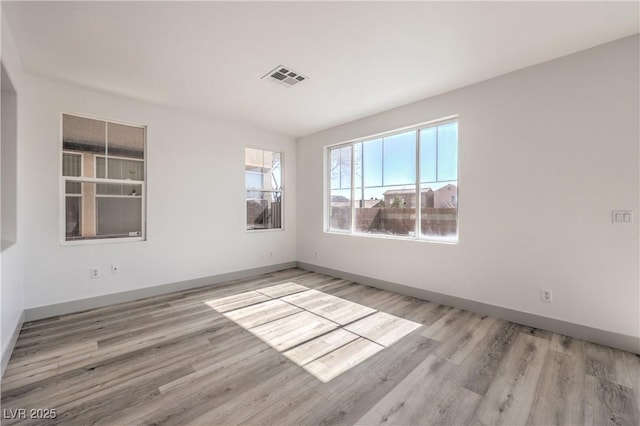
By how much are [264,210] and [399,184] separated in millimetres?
2619

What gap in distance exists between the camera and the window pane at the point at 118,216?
142 inches

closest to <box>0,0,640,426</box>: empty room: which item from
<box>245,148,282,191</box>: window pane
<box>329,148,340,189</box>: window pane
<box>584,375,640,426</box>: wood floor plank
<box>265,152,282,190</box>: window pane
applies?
<box>584,375,640,426</box>: wood floor plank

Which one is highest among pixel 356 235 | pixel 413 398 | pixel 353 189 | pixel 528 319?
pixel 353 189

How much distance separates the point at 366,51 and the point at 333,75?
0.55 meters

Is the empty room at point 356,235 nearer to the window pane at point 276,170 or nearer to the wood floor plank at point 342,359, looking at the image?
the wood floor plank at point 342,359

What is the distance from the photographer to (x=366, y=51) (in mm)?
2643

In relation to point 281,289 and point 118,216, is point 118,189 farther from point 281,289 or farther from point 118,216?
point 281,289

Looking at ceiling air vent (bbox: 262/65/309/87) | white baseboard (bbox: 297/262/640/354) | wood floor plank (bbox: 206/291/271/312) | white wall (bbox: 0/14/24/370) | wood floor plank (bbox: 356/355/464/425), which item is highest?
ceiling air vent (bbox: 262/65/309/87)

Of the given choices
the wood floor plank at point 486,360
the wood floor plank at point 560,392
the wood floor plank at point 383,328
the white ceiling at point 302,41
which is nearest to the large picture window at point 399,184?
the white ceiling at point 302,41

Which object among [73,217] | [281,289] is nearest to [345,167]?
[281,289]

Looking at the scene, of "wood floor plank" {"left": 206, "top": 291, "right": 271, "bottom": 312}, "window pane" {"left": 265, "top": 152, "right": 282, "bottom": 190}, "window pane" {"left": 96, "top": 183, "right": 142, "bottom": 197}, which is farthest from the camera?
"window pane" {"left": 265, "top": 152, "right": 282, "bottom": 190}

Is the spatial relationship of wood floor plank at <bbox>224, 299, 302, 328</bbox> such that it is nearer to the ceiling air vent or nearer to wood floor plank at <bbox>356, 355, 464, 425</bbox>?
wood floor plank at <bbox>356, 355, 464, 425</bbox>

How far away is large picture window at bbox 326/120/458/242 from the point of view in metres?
3.68

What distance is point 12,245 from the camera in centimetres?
257
